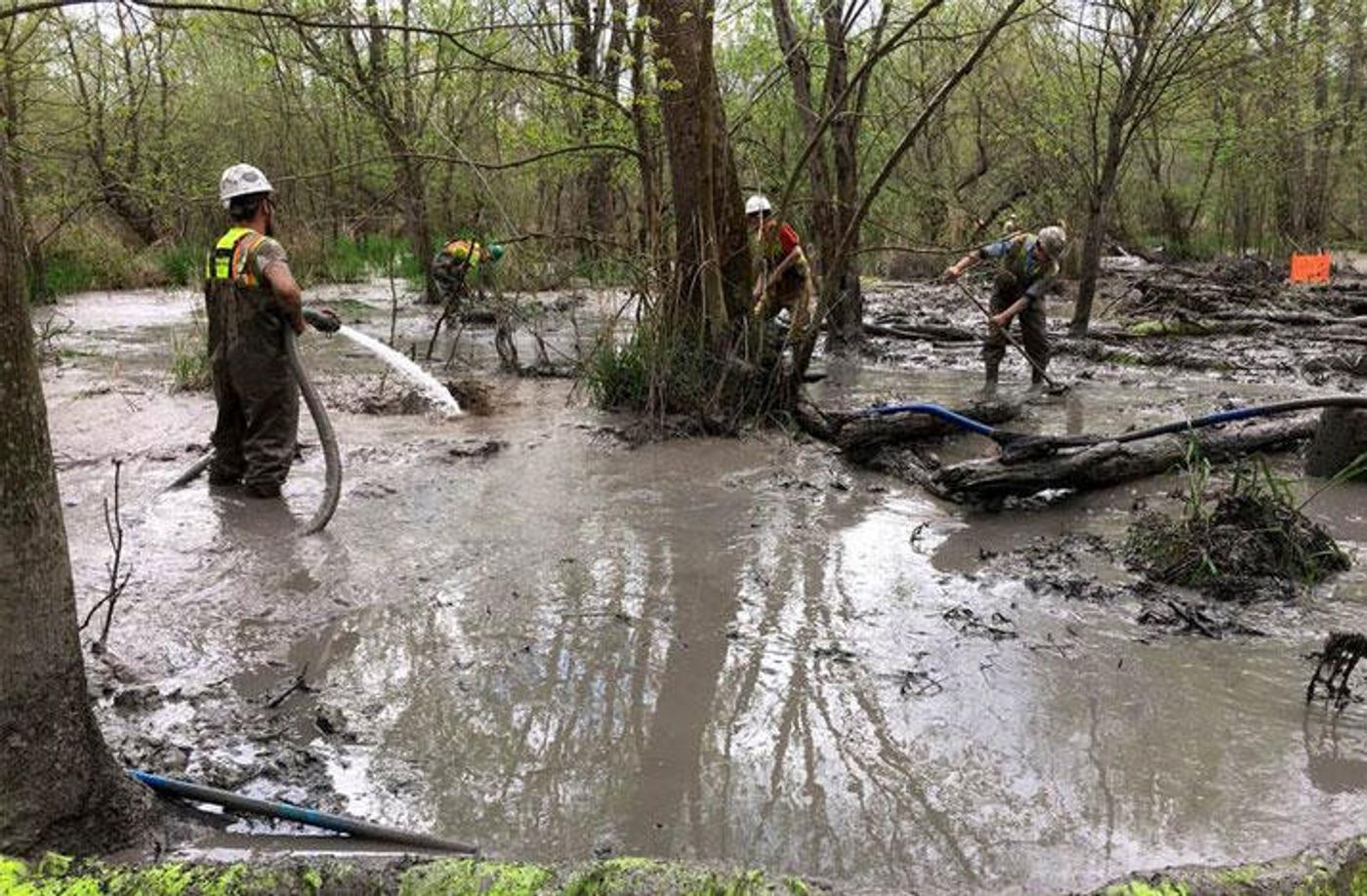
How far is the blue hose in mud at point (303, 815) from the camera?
2512mm

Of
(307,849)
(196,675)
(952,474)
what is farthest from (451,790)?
(952,474)

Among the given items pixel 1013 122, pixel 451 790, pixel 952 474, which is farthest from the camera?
pixel 1013 122

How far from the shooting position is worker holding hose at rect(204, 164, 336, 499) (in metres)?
5.41

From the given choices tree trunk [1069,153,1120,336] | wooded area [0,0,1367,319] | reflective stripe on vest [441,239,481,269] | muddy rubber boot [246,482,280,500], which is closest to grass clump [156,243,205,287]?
wooded area [0,0,1367,319]

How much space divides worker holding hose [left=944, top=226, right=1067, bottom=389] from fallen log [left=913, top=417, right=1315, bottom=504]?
273 centimetres

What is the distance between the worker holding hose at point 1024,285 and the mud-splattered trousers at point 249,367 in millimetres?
5570

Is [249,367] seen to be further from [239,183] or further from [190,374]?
[190,374]

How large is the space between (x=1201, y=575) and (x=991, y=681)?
4.77ft

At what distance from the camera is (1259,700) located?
3.43 meters

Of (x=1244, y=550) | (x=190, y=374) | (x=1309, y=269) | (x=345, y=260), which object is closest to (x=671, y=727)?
(x=1244, y=550)

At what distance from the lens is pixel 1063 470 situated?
5637mm

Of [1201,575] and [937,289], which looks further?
[937,289]

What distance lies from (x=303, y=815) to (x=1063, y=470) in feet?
14.5

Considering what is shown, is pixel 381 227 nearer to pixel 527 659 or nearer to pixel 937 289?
pixel 937 289
